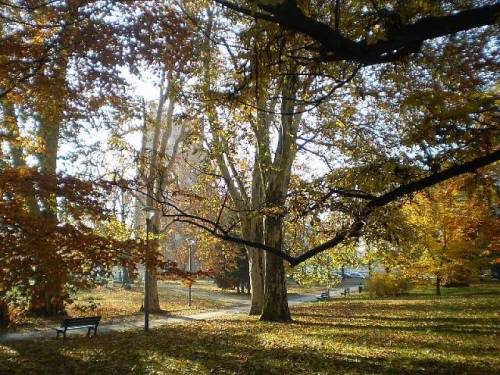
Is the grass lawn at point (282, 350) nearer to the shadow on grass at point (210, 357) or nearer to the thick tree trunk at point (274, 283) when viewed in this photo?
the shadow on grass at point (210, 357)

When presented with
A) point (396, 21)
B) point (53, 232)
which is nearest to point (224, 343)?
point (53, 232)

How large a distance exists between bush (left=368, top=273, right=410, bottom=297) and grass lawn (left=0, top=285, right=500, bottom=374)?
47.4 feet

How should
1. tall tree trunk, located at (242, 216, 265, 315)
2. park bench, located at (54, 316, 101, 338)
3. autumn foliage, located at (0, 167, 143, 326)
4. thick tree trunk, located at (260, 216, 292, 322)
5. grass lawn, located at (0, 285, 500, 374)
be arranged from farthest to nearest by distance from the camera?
tall tree trunk, located at (242, 216, 265, 315), thick tree trunk, located at (260, 216, 292, 322), park bench, located at (54, 316, 101, 338), grass lawn, located at (0, 285, 500, 374), autumn foliage, located at (0, 167, 143, 326)

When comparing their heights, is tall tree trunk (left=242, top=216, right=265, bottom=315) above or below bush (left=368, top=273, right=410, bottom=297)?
above

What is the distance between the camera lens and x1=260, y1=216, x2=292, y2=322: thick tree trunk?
15.1 meters

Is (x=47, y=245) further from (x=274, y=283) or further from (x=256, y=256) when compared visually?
(x=256, y=256)

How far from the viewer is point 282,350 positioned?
9.43 meters

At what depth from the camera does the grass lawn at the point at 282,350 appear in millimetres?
7801

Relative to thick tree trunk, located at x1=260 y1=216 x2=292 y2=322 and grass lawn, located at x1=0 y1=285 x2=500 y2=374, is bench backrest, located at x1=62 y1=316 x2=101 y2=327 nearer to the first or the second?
grass lawn, located at x1=0 y1=285 x2=500 y2=374

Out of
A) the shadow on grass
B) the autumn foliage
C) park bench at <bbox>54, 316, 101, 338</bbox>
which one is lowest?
the shadow on grass

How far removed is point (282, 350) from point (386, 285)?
2169 centimetres

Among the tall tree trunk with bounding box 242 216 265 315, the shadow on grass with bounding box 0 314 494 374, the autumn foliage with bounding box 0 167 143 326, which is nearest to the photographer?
the autumn foliage with bounding box 0 167 143 326

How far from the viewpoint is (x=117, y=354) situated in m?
9.63

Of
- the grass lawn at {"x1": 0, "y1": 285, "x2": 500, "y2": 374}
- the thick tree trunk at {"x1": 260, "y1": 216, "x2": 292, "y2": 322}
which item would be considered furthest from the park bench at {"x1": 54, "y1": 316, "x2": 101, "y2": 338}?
the thick tree trunk at {"x1": 260, "y1": 216, "x2": 292, "y2": 322}
